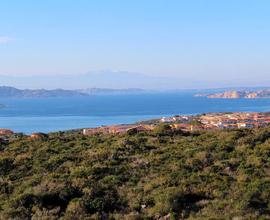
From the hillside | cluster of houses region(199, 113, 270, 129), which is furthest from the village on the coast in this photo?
the hillside

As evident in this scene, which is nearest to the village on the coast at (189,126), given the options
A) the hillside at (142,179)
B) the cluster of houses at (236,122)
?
the cluster of houses at (236,122)

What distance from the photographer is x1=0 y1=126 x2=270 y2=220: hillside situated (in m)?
9.77

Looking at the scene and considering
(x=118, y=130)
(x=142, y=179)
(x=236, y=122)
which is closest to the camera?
(x=142, y=179)

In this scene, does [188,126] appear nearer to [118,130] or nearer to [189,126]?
[189,126]

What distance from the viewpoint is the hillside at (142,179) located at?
9766mm

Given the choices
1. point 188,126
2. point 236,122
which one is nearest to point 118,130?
point 188,126

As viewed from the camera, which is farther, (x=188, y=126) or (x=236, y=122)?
(x=236, y=122)

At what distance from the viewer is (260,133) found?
1691cm

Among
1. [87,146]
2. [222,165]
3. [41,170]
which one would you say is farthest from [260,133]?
[41,170]

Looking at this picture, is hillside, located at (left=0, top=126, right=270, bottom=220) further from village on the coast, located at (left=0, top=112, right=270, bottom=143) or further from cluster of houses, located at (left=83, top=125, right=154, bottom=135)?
A: cluster of houses, located at (left=83, top=125, right=154, bottom=135)

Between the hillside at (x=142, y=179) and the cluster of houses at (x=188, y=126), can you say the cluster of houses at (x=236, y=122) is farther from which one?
the hillside at (x=142, y=179)

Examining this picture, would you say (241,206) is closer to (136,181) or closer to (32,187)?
(136,181)

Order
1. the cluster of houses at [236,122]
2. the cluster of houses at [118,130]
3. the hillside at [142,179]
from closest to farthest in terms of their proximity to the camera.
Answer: the hillside at [142,179] → the cluster of houses at [118,130] → the cluster of houses at [236,122]

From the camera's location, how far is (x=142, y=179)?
473 inches
